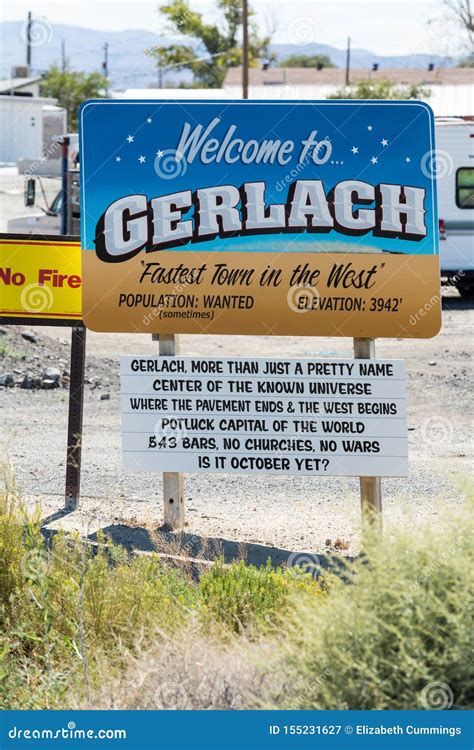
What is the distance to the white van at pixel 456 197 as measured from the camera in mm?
22109

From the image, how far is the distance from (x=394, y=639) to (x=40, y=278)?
5.39m

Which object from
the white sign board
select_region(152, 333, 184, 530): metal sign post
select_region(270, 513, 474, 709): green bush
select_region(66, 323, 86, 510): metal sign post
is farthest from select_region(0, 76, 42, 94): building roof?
select_region(270, 513, 474, 709): green bush

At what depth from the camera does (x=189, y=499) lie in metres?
9.40

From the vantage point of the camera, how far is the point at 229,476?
1034cm

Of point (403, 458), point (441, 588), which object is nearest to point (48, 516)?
point (403, 458)

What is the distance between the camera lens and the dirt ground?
8172mm

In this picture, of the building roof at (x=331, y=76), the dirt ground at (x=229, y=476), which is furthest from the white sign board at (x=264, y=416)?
the building roof at (x=331, y=76)

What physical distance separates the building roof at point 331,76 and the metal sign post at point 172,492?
59147 mm

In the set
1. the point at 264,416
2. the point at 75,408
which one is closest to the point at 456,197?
the point at 75,408

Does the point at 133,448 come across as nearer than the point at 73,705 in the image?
No

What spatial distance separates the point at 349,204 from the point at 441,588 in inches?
151

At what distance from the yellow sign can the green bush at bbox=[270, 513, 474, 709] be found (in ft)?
15.7

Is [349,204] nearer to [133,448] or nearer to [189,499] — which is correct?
[133,448]

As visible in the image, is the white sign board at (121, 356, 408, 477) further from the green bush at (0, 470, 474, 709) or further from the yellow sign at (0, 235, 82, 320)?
the green bush at (0, 470, 474, 709)
